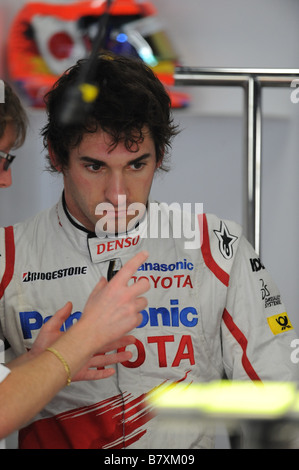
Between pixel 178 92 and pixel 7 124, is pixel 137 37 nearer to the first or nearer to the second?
pixel 178 92

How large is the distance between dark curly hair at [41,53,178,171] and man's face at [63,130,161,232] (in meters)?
0.01

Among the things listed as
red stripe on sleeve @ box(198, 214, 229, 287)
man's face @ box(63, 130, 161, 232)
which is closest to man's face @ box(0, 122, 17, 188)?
man's face @ box(63, 130, 161, 232)

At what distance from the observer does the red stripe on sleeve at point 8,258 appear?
94 centimetres

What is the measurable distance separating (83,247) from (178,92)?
97 cm

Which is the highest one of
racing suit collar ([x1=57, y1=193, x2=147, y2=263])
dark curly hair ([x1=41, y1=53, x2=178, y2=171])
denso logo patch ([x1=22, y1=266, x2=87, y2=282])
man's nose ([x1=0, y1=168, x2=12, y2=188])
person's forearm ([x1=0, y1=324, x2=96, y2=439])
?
dark curly hair ([x1=41, y1=53, x2=178, y2=171])

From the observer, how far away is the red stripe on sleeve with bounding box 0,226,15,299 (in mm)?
944

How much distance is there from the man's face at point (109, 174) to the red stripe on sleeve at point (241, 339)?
0.22 metres

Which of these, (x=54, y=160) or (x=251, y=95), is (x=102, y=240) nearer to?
(x=54, y=160)

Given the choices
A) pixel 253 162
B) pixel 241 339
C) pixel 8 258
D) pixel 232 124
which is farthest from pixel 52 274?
pixel 232 124

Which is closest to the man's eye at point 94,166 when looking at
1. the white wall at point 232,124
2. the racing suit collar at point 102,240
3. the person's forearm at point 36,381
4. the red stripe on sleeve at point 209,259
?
the racing suit collar at point 102,240

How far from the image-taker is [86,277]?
0.94 metres

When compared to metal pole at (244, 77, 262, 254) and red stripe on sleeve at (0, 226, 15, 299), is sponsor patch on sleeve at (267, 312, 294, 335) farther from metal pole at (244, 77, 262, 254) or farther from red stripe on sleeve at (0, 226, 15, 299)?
red stripe on sleeve at (0, 226, 15, 299)
